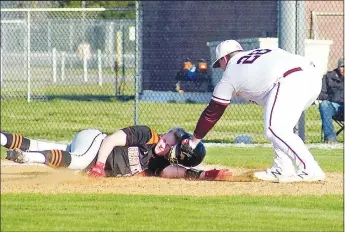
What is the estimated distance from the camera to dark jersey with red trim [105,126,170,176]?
1252 cm

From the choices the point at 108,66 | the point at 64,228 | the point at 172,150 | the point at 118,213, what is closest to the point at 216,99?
the point at 172,150

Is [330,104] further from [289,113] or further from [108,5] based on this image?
[108,5]

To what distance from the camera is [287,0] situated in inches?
720

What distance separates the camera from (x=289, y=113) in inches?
474

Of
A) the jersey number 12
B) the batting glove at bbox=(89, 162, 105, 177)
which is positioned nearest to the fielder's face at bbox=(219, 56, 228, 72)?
the jersey number 12

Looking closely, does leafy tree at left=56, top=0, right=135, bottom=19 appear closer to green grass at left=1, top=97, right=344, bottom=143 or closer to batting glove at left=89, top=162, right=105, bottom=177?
green grass at left=1, top=97, right=344, bottom=143

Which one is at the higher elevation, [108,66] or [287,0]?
[287,0]

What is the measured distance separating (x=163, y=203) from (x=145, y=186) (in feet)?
4.87

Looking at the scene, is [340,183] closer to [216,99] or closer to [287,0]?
[216,99]

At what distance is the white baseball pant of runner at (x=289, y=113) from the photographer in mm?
12000

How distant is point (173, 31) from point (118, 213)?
69.2ft

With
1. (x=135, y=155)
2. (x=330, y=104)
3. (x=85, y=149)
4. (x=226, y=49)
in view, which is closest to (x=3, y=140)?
(x=85, y=149)

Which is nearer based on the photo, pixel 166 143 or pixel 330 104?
pixel 166 143

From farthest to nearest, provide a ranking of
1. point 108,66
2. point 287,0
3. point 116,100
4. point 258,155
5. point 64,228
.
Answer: point 108,66, point 116,100, point 287,0, point 258,155, point 64,228
